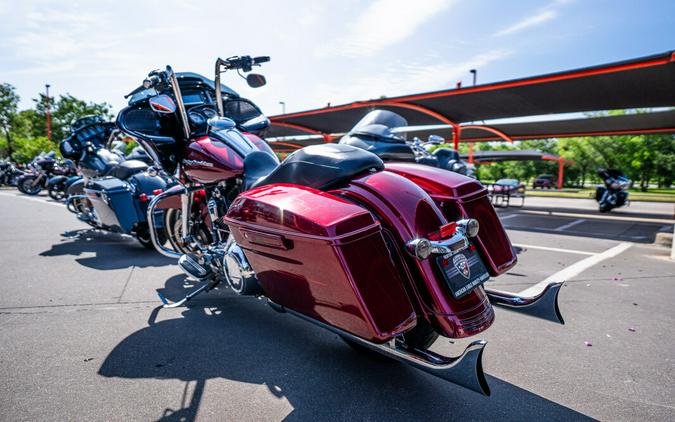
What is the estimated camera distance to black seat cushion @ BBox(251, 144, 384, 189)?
2.00 metres

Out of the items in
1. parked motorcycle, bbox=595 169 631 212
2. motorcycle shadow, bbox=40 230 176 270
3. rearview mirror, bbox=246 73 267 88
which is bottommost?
parked motorcycle, bbox=595 169 631 212

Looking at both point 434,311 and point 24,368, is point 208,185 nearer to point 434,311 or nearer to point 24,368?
point 24,368

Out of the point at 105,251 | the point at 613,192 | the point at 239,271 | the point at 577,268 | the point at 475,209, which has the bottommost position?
the point at 613,192

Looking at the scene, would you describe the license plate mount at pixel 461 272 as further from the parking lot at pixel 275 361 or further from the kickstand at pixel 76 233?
the kickstand at pixel 76 233

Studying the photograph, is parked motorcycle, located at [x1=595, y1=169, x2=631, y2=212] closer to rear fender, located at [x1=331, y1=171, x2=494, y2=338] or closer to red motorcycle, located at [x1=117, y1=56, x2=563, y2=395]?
red motorcycle, located at [x1=117, y1=56, x2=563, y2=395]

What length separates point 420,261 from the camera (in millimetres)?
1729

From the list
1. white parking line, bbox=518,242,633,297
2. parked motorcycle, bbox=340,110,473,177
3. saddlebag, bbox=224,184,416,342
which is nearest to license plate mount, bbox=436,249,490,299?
saddlebag, bbox=224,184,416,342

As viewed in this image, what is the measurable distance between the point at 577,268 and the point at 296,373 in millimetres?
3959

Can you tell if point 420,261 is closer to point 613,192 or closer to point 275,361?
point 275,361

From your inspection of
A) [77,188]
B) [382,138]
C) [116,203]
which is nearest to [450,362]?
[382,138]

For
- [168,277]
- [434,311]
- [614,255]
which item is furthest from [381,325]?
[614,255]

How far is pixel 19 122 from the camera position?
4091cm

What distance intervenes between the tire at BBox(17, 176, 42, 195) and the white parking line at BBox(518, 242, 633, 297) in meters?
17.9

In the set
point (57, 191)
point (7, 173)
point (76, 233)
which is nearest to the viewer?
point (76, 233)
